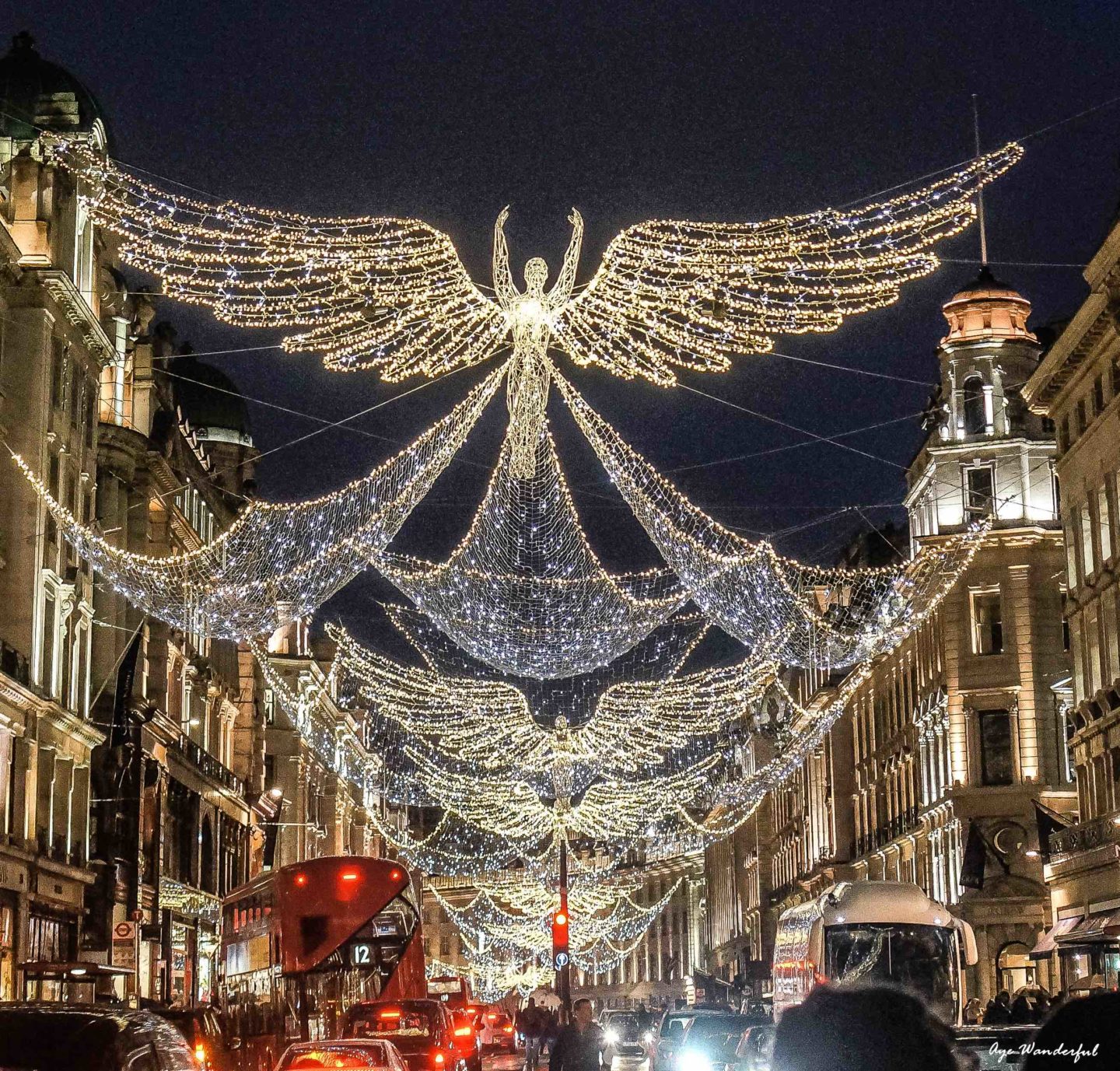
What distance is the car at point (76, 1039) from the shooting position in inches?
365

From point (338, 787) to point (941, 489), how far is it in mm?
48647

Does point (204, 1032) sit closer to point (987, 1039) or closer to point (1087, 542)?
point (987, 1039)

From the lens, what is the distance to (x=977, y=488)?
65312mm

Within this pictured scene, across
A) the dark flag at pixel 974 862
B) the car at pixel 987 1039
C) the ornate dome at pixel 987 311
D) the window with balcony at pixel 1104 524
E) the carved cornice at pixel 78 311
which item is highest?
the ornate dome at pixel 987 311

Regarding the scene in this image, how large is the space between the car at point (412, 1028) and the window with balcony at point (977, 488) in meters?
37.0

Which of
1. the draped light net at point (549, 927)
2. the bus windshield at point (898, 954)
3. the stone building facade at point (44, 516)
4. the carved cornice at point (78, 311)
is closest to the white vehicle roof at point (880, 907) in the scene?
the bus windshield at point (898, 954)

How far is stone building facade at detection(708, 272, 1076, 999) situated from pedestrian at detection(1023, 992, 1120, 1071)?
52259mm

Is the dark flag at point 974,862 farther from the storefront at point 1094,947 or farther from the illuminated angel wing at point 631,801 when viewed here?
the illuminated angel wing at point 631,801

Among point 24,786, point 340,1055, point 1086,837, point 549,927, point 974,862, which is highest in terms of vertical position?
point 24,786

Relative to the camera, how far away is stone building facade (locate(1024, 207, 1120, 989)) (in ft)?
147

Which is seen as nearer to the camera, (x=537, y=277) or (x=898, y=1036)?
(x=898, y=1036)

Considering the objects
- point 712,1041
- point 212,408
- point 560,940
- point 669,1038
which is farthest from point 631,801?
point 712,1041

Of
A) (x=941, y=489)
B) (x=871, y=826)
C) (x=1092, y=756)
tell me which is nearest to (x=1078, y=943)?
(x=1092, y=756)

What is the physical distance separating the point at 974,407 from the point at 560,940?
24.1 m
